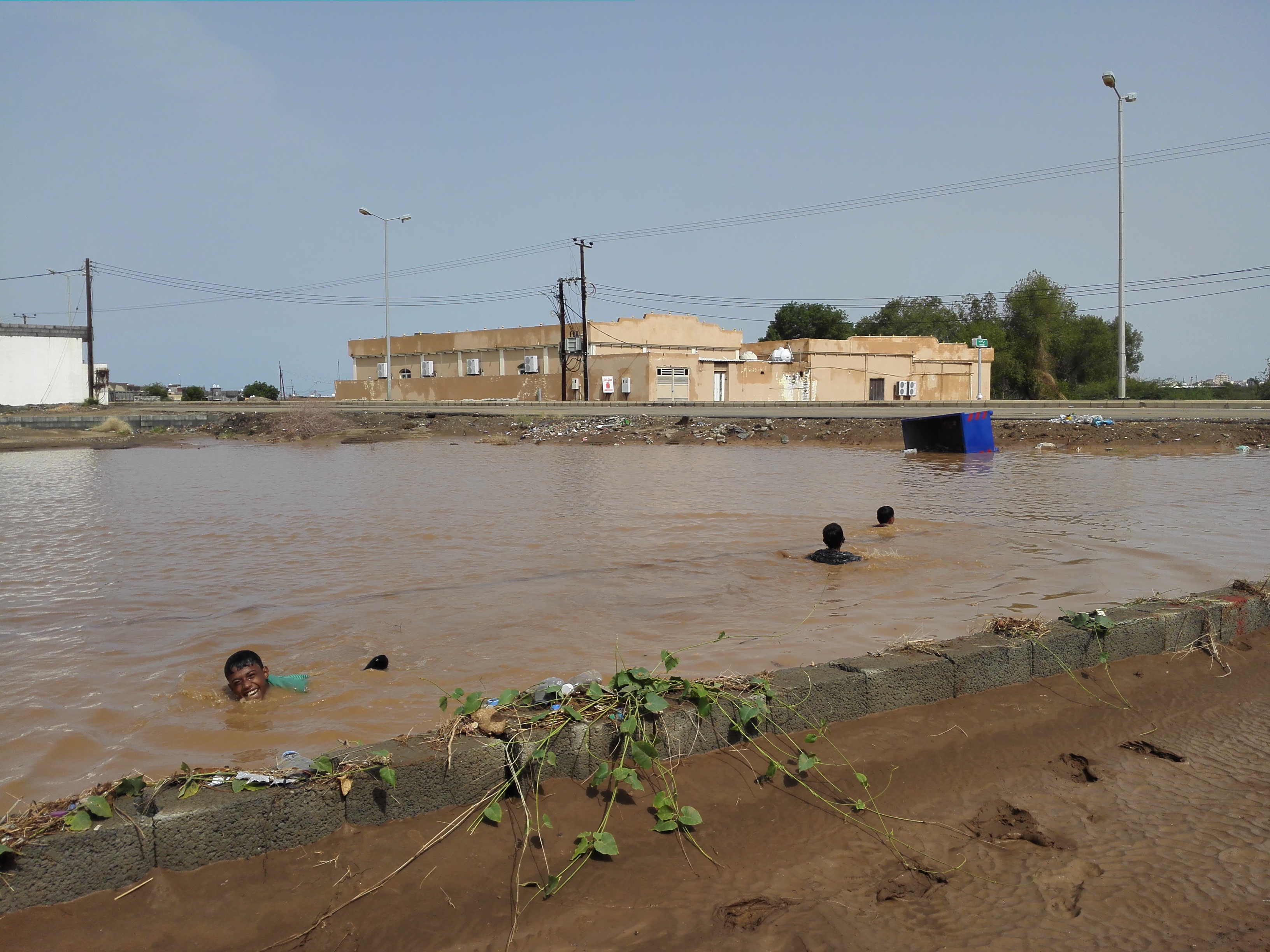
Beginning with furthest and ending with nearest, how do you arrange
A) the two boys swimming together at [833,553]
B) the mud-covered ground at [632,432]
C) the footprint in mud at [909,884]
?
the mud-covered ground at [632,432], the two boys swimming together at [833,553], the footprint in mud at [909,884]

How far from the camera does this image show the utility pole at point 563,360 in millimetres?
47312

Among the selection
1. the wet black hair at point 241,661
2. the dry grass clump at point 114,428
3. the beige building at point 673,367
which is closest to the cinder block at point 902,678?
the wet black hair at point 241,661

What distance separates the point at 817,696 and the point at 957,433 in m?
17.6

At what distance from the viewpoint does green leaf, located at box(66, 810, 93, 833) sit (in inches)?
103

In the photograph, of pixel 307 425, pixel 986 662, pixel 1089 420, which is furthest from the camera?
pixel 307 425

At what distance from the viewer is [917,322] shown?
75.5 meters

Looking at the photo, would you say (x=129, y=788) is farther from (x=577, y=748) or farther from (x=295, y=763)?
(x=577, y=748)

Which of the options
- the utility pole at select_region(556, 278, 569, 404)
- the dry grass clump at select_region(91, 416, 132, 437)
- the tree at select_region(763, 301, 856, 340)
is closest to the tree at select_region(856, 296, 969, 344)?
the tree at select_region(763, 301, 856, 340)

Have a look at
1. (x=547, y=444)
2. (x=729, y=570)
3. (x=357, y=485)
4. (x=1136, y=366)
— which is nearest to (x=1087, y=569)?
(x=729, y=570)

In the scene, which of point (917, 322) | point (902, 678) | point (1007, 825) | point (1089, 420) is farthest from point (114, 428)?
point (917, 322)

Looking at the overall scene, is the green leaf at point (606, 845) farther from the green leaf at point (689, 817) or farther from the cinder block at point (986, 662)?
the cinder block at point (986, 662)

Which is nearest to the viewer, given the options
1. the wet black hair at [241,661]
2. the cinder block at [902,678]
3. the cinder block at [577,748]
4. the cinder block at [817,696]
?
the cinder block at [577,748]

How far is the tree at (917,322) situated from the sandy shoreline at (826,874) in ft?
229

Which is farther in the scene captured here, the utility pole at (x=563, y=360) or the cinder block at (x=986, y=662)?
the utility pole at (x=563, y=360)
